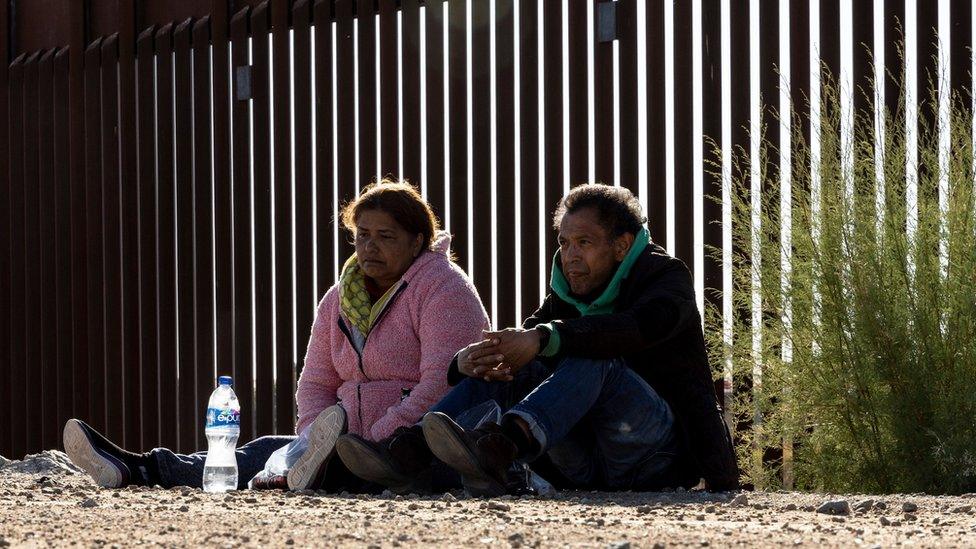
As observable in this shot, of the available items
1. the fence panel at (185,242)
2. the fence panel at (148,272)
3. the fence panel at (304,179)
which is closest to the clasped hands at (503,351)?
the fence panel at (304,179)

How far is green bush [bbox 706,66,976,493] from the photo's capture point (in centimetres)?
462

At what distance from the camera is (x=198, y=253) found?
7684mm

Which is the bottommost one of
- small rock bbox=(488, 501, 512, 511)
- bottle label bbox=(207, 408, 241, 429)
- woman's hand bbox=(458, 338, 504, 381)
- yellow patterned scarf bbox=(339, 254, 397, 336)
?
small rock bbox=(488, 501, 512, 511)

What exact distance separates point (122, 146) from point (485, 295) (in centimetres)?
266

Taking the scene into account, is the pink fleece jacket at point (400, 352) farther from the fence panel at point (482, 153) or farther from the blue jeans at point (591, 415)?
the fence panel at point (482, 153)

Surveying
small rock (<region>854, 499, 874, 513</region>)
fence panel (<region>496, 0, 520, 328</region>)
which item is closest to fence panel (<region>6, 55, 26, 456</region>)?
fence panel (<region>496, 0, 520, 328</region>)

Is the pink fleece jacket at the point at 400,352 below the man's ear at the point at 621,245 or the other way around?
below

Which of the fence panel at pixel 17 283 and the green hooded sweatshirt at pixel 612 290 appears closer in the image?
the green hooded sweatshirt at pixel 612 290

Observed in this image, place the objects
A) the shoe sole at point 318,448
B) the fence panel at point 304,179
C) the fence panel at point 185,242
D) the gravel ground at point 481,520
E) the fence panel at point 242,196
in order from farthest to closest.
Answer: the fence panel at point 185,242
the fence panel at point 242,196
the fence panel at point 304,179
the shoe sole at point 318,448
the gravel ground at point 481,520

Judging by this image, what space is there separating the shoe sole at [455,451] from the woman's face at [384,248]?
0.91 meters

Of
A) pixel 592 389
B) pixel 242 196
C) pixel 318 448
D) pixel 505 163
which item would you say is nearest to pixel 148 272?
pixel 242 196

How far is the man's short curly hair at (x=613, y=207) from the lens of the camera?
4.13m

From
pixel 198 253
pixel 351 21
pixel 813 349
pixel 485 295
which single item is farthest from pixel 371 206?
pixel 198 253

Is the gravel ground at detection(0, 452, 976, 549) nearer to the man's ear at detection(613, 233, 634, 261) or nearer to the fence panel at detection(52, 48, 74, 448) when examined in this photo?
the man's ear at detection(613, 233, 634, 261)
